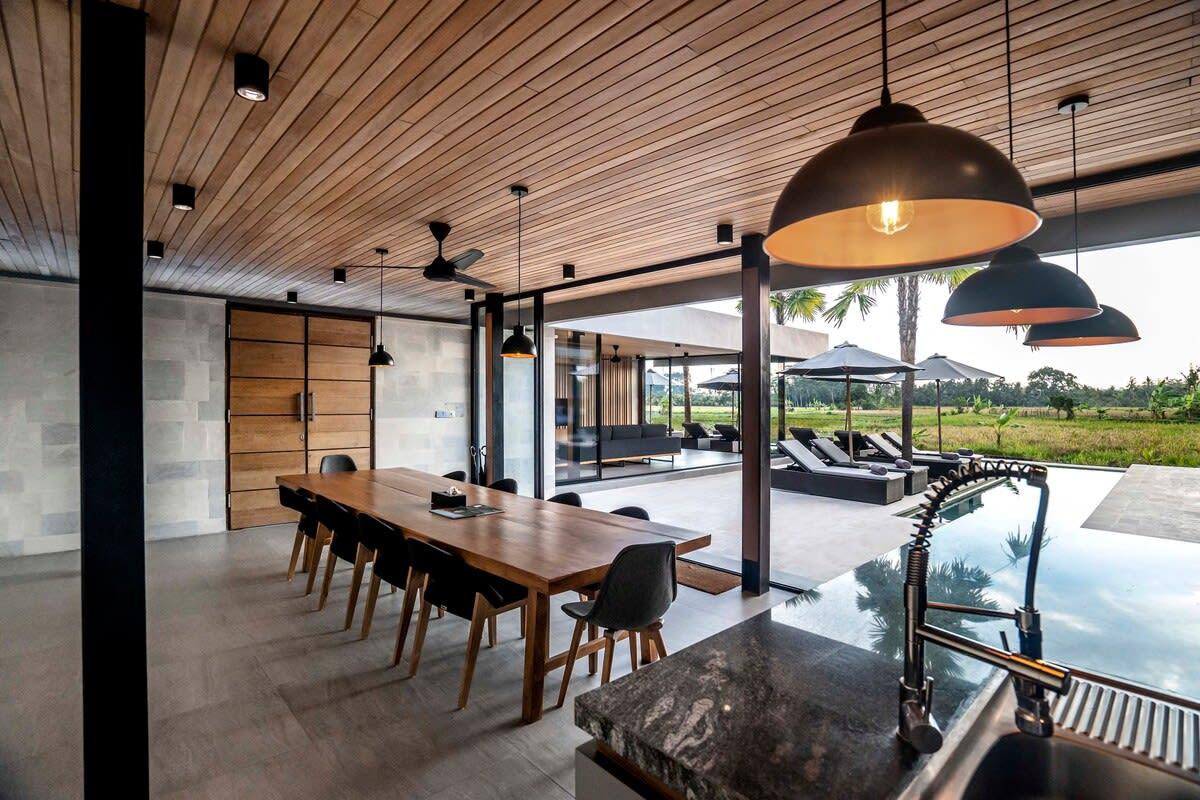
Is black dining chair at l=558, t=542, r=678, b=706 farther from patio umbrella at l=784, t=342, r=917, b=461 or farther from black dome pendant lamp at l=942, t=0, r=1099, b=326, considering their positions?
patio umbrella at l=784, t=342, r=917, b=461

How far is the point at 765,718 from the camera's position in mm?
984

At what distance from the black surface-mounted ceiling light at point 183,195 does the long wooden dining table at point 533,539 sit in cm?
207

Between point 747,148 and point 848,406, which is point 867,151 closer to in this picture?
point 747,148

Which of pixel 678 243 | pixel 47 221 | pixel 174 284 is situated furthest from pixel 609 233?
pixel 174 284

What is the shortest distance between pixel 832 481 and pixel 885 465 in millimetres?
1251

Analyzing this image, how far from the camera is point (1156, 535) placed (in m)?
2.38

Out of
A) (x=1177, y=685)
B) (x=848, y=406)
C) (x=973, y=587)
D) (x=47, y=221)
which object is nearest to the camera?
(x=1177, y=685)

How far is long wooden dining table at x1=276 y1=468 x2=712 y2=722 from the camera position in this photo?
2473mm

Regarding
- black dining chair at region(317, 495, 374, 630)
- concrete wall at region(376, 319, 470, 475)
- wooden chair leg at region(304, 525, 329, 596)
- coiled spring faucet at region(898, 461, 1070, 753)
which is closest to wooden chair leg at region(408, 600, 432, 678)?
black dining chair at region(317, 495, 374, 630)

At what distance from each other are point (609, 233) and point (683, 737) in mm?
3737

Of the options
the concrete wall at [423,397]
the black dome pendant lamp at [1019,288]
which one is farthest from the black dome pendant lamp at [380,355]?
the black dome pendant lamp at [1019,288]

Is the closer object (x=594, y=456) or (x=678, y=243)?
(x=678, y=243)

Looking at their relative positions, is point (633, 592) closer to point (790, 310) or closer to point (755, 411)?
point (755, 411)

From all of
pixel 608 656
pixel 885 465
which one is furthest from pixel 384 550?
pixel 885 465
